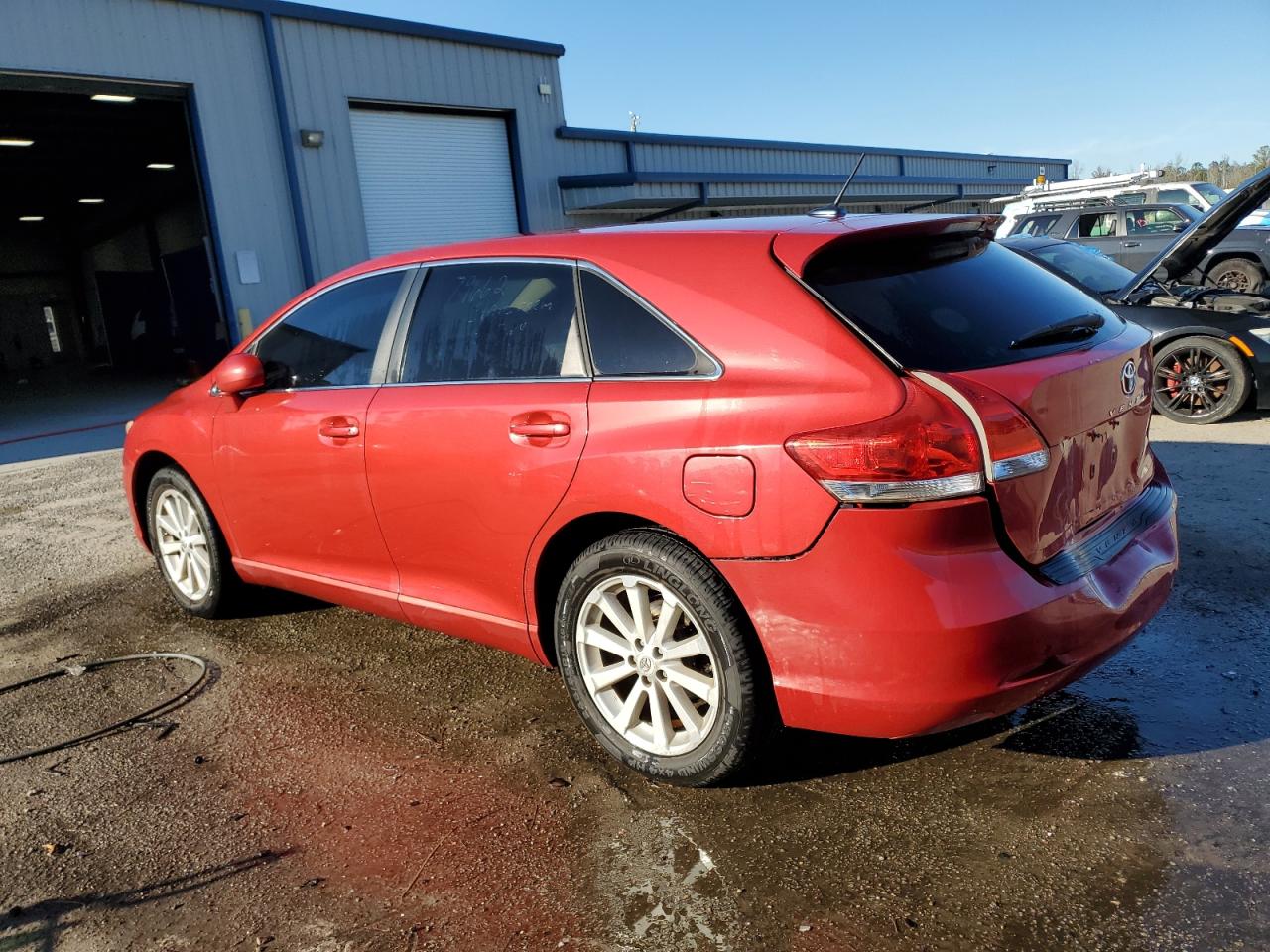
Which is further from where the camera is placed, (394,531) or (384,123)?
(384,123)

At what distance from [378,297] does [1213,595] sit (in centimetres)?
365

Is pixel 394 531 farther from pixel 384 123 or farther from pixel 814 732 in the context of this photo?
pixel 384 123

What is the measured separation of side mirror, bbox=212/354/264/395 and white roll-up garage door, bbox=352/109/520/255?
1235cm

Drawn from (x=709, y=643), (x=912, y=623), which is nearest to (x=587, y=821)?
(x=709, y=643)

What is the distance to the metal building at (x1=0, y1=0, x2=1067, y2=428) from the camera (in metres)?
13.3

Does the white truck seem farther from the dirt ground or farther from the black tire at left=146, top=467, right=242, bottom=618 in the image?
the black tire at left=146, top=467, right=242, bottom=618

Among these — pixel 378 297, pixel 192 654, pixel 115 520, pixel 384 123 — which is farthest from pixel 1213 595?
pixel 384 123

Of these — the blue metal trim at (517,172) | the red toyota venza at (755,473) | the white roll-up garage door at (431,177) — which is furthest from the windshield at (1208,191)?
the red toyota venza at (755,473)

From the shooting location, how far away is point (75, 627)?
4.91 m

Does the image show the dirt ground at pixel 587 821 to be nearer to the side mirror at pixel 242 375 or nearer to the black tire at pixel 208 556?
the black tire at pixel 208 556

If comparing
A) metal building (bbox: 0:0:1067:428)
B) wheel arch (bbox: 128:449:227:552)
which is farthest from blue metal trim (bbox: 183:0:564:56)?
wheel arch (bbox: 128:449:227:552)

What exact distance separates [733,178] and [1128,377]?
20499 millimetres

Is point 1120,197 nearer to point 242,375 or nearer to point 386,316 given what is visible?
point 386,316

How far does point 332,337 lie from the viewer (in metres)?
4.09
